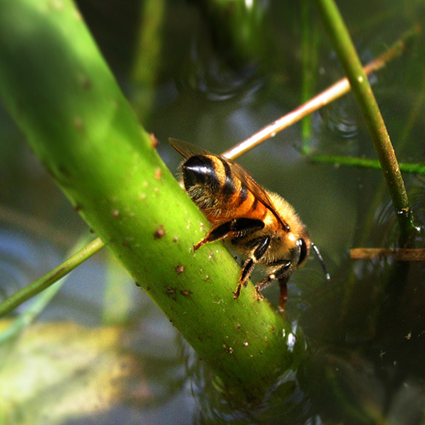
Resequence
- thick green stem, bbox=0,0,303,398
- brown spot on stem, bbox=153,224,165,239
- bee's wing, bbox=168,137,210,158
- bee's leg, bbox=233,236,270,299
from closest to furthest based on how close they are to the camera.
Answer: thick green stem, bbox=0,0,303,398
brown spot on stem, bbox=153,224,165,239
bee's leg, bbox=233,236,270,299
bee's wing, bbox=168,137,210,158

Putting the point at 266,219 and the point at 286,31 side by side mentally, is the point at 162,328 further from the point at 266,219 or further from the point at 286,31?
the point at 286,31

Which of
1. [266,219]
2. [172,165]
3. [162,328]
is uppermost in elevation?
[172,165]

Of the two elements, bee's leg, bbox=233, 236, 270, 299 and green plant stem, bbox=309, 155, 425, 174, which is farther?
green plant stem, bbox=309, 155, 425, 174

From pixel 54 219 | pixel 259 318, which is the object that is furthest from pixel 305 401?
pixel 54 219

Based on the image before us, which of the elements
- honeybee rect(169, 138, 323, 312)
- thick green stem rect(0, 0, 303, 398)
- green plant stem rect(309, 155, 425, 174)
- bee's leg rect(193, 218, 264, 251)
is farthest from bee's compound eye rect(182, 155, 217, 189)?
green plant stem rect(309, 155, 425, 174)

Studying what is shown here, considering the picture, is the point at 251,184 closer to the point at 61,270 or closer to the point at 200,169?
the point at 200,169

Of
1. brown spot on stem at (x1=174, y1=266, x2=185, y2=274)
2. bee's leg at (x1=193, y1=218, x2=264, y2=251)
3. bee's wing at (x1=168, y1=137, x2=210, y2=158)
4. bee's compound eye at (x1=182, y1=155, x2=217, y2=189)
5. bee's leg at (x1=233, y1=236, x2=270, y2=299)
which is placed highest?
bee's wing at (x1=168, y1=137, x2=210, y2=158)

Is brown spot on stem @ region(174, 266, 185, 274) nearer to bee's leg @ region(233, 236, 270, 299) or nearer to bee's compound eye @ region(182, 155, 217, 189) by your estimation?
bee's leg @ region(233, 236, 270, 299)
